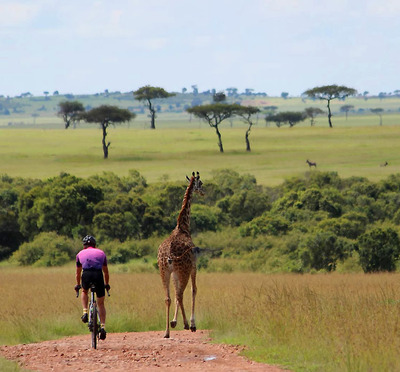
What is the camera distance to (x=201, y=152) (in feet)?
320

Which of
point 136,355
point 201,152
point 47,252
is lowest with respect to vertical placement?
point 201,152

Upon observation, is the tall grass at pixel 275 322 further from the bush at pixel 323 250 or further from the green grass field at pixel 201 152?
the green grass field at pixel 201 152

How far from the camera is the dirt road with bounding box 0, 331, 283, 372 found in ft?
34.3

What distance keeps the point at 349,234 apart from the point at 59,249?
1234 cm

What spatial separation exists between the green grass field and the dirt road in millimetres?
52780

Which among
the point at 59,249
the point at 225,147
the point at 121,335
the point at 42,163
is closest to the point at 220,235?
the point at 59,249

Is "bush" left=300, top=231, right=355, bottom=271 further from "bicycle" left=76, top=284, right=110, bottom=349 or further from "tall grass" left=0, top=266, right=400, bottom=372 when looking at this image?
"bicycle" left=76, top=284, right=110, bottom=349

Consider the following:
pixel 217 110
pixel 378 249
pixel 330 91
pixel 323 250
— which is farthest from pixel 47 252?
pixel 330 91

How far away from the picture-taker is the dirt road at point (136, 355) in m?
10.5

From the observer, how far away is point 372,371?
885cm

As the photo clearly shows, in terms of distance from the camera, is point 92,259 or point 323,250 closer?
point 92,259

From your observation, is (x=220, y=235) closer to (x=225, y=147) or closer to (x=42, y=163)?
(x=42, y=163)

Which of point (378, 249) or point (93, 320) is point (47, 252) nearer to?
point (378, 249)

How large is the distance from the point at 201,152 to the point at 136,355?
8647 centimetres
